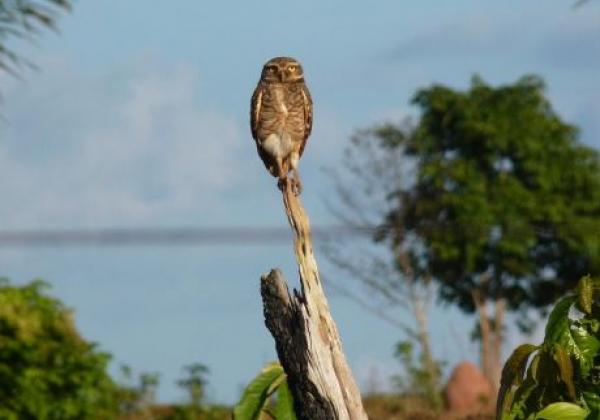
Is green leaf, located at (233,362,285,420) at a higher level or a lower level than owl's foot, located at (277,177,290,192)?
lower

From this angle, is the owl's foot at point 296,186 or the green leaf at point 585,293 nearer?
the green leaf at point 585,293

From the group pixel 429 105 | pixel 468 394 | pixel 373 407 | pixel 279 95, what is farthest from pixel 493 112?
pixel 279 95

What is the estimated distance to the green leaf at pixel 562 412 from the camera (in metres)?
4.62

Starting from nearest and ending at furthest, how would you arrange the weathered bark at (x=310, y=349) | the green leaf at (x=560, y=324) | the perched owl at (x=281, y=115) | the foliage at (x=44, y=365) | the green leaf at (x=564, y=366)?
the green leaf at (x=564, y=366), the green leaf at (x=560, y=324), the weathered bark at (x=310, y=349), the perched owl at (x=281, y=115), the foliage at (x=44, y=365)

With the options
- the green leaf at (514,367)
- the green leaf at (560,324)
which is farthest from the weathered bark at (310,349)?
the green leaf at (560,324)

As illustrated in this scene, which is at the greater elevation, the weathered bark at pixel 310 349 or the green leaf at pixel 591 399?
the weathered bark at pixel 310 349

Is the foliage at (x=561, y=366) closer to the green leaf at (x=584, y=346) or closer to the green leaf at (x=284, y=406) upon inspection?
the green leaf at (x=584, y=346)

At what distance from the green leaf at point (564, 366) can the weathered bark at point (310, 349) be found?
2.66ft

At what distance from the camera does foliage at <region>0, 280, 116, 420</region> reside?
563 inches

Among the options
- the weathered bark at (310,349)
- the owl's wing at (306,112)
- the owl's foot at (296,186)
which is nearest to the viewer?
the weathered bark at (310,349)

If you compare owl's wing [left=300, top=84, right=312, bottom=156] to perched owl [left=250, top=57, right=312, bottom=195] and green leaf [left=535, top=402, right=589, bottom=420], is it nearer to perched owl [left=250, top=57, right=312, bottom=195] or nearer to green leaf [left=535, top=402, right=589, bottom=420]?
perched owl [left=250, top=57, right=312, bottom=195]

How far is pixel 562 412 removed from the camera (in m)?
4.64

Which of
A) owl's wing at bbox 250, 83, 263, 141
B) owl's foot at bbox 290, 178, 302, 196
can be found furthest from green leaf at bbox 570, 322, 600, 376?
owl's wing at bbox 250, 83, 263, 141

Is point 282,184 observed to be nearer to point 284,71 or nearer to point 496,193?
point 284,71
